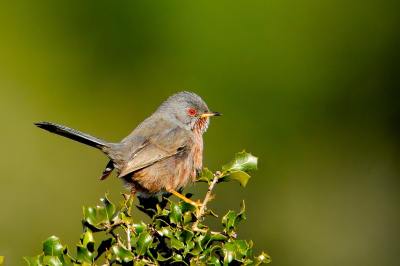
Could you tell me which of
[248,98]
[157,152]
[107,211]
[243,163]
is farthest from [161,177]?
[248,98]

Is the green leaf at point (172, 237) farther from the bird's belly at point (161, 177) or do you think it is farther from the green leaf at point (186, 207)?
the bird's belly at point (161, 177)

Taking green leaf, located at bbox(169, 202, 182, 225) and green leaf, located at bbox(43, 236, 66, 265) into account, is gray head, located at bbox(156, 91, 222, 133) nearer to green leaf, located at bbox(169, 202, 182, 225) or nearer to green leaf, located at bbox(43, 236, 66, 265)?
green leaf, located at bbox(169, 202, 182, 225)

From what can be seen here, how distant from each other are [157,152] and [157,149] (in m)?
0.03

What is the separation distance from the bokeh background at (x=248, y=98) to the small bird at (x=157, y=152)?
6.39 ft

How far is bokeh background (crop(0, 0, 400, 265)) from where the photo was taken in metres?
6.84

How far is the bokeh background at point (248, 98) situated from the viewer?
269 inches

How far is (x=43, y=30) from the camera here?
7211 millimetres

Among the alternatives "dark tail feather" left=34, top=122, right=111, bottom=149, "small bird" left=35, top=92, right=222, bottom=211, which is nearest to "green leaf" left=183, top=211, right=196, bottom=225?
"small bird" left=35, top=92, right=222, bottom=211

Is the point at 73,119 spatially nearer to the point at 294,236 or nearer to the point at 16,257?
the point at 16,257

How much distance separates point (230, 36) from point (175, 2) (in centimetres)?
91

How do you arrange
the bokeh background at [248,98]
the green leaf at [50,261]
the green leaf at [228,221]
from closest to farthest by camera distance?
the green leaf at [50,261] → the green leaf at [228,221] → the bokeh background at [248,98]

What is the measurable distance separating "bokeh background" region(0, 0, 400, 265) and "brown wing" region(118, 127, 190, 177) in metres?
2.07

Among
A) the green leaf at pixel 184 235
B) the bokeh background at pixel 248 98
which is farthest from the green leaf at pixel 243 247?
the bokeh background at pixel 248 98

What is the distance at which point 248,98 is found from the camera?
22.4 feet
